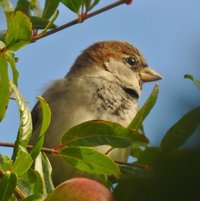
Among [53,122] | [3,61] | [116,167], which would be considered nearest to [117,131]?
[116,167]

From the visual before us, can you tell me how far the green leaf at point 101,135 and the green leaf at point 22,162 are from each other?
0.26m

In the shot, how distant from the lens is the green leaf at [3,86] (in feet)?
4.09

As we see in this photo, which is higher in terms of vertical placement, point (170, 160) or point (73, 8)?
point (170, 160)

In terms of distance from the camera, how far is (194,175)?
7.9 inches

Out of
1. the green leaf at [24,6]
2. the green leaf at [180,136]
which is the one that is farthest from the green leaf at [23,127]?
the green leaf at [180,136]

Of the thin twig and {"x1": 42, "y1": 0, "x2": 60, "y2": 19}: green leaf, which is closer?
the thin twig

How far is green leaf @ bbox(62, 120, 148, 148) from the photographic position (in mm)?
1308

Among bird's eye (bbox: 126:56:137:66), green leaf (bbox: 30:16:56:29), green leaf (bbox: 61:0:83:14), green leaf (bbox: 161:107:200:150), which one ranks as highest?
green leaf (bbox: 161:107:200:150)

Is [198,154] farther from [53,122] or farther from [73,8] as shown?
[53,122]

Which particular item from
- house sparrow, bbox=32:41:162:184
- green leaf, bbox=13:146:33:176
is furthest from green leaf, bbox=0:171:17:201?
house sparrow, bbox=32:41:162:184

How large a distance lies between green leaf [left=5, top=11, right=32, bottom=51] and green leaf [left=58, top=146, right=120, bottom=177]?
0.33 metres

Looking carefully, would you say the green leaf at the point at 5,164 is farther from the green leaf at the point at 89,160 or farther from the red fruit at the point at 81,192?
Result: the red fruit at the point at 81,192

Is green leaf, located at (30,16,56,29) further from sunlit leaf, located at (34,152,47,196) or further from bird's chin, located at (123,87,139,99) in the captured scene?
bird's chin, located at (123,87,139,99)

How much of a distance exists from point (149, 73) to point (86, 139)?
108 inches
